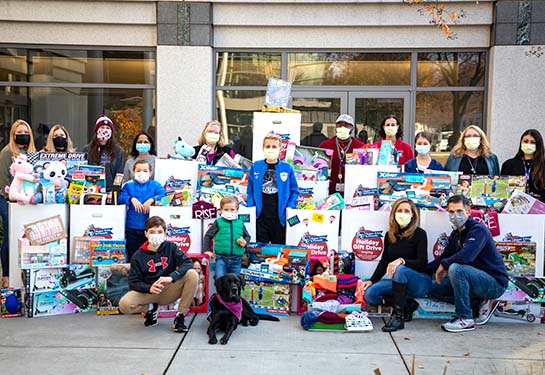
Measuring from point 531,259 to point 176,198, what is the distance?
12.9 ft

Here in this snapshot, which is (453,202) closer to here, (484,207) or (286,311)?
(484,207)

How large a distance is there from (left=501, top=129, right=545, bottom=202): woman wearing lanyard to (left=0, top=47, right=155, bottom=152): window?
754cm

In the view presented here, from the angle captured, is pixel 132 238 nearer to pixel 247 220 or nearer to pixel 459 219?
pixel 247 220

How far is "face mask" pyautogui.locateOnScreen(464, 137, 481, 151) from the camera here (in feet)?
22.7

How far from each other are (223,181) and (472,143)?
2960mm

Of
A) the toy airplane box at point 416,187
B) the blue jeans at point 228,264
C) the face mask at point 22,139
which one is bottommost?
the blue jeans at point 228,264

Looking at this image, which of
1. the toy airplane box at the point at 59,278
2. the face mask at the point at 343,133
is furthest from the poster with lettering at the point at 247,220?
the face mask at the point at 343,133

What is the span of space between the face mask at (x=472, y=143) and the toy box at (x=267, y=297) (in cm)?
272

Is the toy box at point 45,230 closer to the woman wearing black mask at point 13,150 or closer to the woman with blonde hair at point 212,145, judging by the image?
the woman wearing black mask at point 13,150

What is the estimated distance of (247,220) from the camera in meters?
6.64

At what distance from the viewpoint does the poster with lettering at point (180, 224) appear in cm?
653

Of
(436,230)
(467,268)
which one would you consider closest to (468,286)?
(467,268)

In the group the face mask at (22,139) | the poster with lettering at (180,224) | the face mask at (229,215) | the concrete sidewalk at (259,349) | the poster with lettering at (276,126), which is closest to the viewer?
the concrete sidewalk at (259,349)

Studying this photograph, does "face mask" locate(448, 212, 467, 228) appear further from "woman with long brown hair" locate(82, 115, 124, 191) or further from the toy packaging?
"woman with long brown hair" locate(82, 115, 124, 191)
